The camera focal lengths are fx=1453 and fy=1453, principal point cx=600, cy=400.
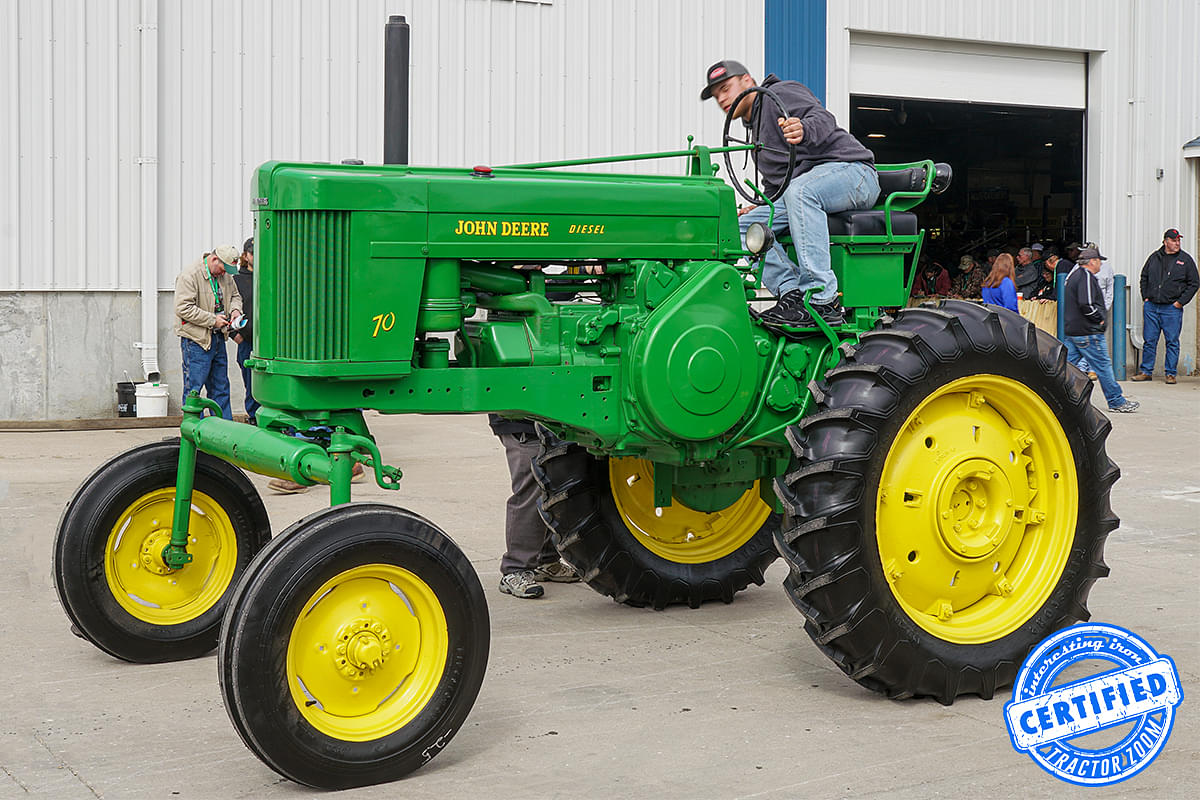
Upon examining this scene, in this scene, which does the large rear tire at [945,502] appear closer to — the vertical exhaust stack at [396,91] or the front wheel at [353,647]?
the front wheel at [353,647]

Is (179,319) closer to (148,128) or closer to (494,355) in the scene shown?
(148,128)

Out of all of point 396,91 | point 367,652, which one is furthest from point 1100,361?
point 367,652

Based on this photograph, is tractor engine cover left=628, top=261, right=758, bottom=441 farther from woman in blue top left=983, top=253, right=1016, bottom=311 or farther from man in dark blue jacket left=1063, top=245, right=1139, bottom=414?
woman in blue top left=983, top=253, right=1016, bottom=311

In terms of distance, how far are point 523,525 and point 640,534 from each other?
2.13 ft

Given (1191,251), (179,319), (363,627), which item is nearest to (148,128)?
(179,319)

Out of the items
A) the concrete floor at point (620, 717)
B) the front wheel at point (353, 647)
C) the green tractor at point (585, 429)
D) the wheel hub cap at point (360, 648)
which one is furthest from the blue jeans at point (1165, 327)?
the wheel hub cap at point (360, 648)

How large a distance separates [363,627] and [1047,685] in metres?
2.40

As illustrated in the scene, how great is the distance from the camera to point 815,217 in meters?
5.62

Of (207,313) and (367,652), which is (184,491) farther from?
(207,313)

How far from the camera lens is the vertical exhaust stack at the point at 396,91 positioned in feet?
19.8

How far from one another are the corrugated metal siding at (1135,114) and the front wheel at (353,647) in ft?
50.5

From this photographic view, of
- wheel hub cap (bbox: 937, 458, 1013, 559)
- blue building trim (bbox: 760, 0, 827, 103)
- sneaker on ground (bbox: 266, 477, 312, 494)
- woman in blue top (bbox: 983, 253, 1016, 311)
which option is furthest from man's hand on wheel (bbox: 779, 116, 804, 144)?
woman in blue top (bbox: 983, 253, 1016, 311)

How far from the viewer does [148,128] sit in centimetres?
1327

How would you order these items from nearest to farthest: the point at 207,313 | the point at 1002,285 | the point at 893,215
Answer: the point at 893,215 < the point at 207,313 < the point at 1002,285
